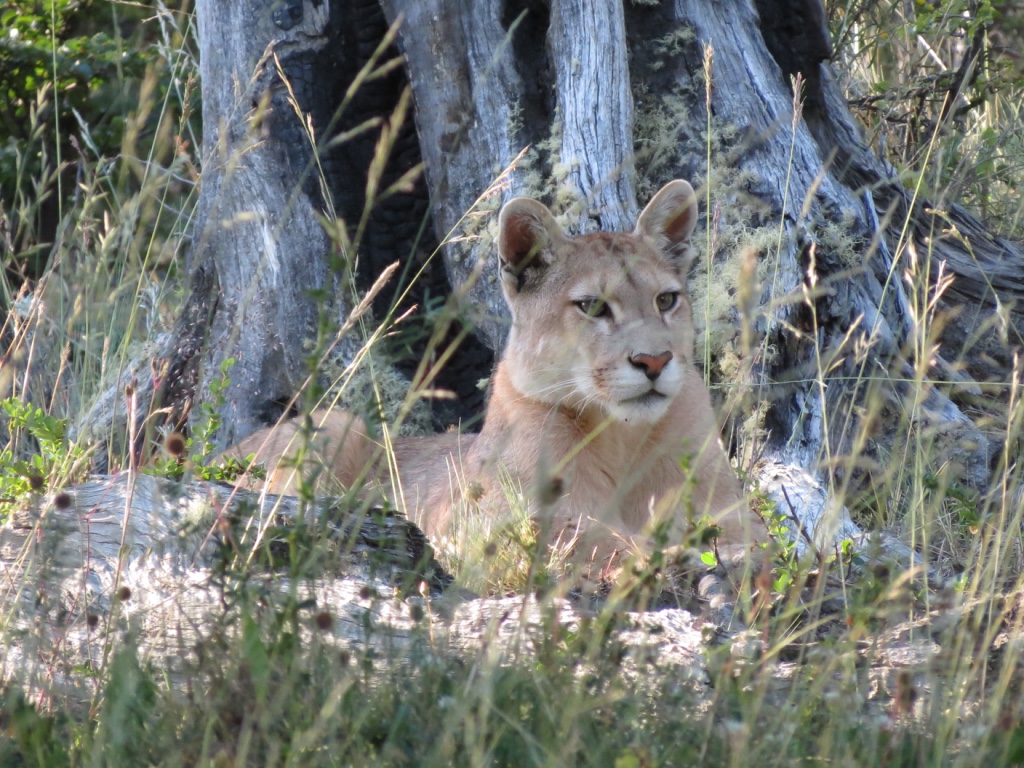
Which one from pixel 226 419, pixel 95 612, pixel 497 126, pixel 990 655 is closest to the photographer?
pixel 95 612

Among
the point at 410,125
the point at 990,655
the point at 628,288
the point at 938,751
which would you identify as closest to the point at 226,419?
the point at 410,125

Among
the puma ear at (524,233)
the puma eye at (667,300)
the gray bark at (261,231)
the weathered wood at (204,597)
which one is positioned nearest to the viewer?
the weathered wood at (204,597)

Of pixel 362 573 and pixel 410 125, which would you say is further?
pixel 410 125

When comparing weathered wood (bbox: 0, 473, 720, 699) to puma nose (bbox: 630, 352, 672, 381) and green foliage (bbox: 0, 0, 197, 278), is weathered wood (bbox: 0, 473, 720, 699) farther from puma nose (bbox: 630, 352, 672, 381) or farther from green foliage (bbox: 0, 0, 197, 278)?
green foliage (bbox: 0, 0, 197, 278)

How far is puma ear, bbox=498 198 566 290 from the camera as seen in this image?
4.91 m

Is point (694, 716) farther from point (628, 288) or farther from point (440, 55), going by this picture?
point (440, 55)

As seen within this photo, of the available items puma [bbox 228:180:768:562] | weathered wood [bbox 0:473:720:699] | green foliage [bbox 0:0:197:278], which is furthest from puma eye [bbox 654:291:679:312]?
green foliage [bbox 0:0:197:278]

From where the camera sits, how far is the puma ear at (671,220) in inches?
202

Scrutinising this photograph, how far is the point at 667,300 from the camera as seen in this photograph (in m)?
5.12

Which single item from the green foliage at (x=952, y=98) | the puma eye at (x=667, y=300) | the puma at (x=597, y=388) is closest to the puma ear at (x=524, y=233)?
the puma at (x=597, y=388)

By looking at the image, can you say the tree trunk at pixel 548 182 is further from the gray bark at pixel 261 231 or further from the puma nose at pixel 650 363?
the puma nose at pixel 650 363

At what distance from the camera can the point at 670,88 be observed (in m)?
6.11

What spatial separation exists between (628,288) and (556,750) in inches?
115

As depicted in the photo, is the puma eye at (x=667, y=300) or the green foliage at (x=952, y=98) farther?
the green foliage at (x=952, y=98)
